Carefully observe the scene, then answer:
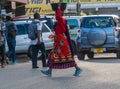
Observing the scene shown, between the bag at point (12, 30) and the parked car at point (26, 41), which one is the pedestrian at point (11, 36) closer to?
the bag at point (12, 30)

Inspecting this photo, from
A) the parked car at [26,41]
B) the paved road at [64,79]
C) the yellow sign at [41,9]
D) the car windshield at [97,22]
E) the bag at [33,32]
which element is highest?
the bag at [33,32]

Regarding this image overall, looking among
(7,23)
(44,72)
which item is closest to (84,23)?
(7,23)

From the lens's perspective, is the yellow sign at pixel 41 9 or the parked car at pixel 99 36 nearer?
the parked car at pixel 99 36

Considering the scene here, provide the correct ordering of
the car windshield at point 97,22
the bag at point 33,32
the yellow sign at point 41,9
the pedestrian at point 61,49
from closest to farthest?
the pedestrian at point 61,49, the bag at point 33,32, the car windshield at point 97,22, the yellow sign at point 41,9

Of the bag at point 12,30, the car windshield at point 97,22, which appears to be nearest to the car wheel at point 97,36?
the car windshield at point 97,22

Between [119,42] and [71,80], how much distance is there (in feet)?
22.5

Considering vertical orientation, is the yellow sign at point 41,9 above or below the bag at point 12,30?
below

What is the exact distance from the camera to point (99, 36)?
18000 millimetres

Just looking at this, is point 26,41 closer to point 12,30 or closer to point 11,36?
point 11,36

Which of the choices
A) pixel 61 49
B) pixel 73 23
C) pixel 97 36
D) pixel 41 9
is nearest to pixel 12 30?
pixel 97 36

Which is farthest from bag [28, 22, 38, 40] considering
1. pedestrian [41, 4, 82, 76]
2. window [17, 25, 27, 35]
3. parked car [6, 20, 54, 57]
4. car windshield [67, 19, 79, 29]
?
car windshield [67, 19, 79, 29]

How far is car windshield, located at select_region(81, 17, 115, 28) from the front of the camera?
60.3 feet

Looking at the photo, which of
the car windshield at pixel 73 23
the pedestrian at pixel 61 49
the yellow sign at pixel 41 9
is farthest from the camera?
the yellow sign at pixel 41 9

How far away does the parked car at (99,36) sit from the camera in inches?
712
